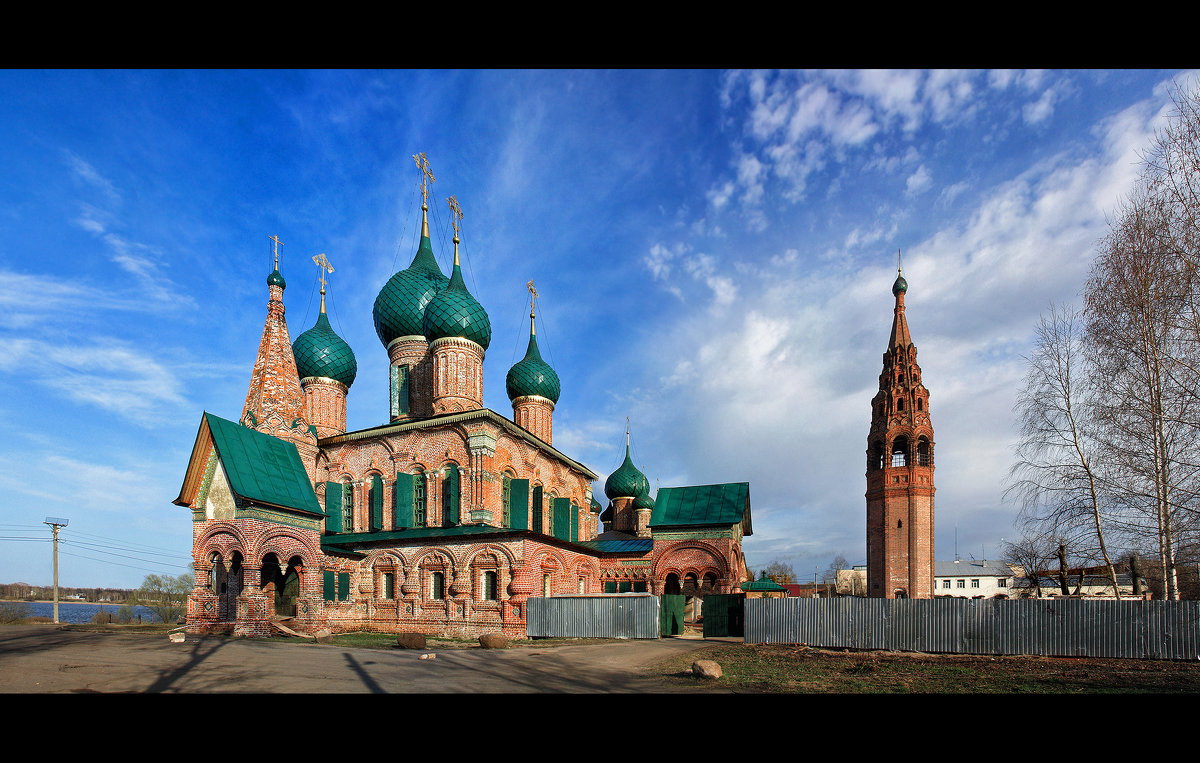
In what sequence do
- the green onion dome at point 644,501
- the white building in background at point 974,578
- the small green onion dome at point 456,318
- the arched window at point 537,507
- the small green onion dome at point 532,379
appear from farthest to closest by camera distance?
the white building in background at point 974,578
the green onion dome at point 644,501
the small green onion dome at point 532,379
the small green onion dome at point 456,318
the arched window at point 537,507

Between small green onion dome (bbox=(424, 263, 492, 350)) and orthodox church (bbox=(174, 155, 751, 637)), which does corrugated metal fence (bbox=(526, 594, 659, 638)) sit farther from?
small green onion dome (bbox=(424, 263, 492, 350))

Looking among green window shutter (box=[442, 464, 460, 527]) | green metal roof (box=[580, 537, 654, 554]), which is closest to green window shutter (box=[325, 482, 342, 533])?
green window shutter (box=[442, 464, 460, 527])

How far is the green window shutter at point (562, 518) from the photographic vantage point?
87.9 ft

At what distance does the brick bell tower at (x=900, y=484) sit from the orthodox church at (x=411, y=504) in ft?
32.3

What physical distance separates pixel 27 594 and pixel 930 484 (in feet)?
312

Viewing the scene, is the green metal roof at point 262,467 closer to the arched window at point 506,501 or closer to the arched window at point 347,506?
the arched window at point 347,506

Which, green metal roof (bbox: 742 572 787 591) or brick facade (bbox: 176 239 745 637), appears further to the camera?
green metal roof (bbox: 742 572 787 591)

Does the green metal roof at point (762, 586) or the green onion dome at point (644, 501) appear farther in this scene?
the green onion dome at point (644, 501)

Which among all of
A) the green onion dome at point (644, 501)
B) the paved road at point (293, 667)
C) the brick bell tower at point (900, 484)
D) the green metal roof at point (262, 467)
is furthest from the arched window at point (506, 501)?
the brick bell tower at point (900, 484)

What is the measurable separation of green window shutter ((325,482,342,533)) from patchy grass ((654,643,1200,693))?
15.8m

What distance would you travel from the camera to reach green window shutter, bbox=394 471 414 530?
76.7 ft

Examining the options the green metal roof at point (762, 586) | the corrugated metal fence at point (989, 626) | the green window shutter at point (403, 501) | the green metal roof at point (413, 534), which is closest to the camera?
the corrugated metal fence at point (989, 626)

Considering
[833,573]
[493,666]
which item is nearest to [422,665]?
[493,666]

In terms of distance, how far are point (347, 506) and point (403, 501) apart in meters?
3.12
